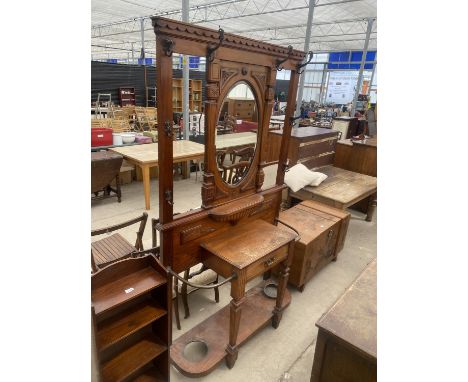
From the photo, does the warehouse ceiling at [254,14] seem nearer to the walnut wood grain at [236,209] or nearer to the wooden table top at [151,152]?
the wooden table top at [151,152]

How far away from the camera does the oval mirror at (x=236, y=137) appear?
172 centimetres

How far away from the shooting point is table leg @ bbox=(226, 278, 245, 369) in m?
1.62

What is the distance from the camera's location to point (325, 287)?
106 inches

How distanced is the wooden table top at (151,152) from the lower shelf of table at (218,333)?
209 centimetres

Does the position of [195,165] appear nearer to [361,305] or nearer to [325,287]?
[325,287]

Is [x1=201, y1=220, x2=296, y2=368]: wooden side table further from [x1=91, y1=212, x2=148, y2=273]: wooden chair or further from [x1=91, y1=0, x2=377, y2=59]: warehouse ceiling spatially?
[x1=91, y1=0, x2=377, y2=59]: warehouse ceiling

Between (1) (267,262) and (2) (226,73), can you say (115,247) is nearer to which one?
(1) (267,262)

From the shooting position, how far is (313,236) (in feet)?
8.20

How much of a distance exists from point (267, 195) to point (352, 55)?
17.6 meters

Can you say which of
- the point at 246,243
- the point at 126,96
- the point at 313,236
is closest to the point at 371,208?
the point at 313,236

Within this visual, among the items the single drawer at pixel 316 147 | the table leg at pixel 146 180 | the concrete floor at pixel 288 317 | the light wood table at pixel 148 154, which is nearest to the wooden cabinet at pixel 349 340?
the concrete floor at pixel 288 317
